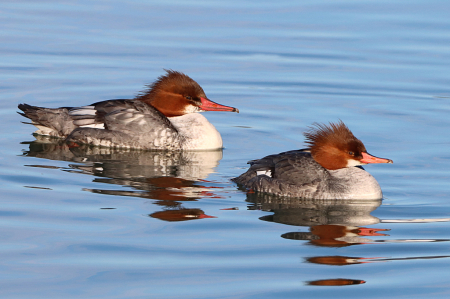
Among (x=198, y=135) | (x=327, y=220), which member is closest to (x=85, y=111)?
(x=198, y=135)

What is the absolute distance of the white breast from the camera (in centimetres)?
1289

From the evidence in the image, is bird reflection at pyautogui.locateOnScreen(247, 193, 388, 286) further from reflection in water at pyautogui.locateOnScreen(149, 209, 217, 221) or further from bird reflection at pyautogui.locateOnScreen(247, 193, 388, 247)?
reflection in water at pyautogui.locateOnScreen(149, 209, 217, 221)

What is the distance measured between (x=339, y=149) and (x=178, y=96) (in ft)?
13.8

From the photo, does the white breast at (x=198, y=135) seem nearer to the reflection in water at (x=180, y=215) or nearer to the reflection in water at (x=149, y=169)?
the reflection in water at (x=149, y=169)

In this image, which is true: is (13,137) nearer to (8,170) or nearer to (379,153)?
(8,170)

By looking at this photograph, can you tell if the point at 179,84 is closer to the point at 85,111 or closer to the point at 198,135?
the point at 198,135

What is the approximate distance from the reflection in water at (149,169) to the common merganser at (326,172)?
0.93 meters

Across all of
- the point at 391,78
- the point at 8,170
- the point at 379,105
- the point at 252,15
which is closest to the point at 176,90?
the point at 8,170

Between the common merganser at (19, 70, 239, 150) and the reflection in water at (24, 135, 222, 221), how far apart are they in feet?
0.54

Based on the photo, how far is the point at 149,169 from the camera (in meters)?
11.7

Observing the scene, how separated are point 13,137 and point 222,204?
205 inches

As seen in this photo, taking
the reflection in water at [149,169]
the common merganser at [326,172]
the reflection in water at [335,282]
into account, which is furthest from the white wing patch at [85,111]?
the reflection in water at [335,282]

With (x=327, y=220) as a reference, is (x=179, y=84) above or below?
above

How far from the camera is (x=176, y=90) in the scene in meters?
13.3
